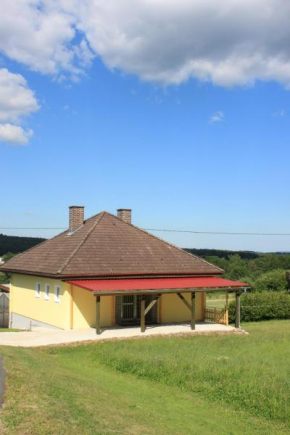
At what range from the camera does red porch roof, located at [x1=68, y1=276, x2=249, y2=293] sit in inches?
862

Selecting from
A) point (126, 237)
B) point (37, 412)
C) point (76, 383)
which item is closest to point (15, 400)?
point (37, 412)

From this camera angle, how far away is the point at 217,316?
87.0 ft

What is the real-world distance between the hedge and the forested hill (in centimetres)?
9013

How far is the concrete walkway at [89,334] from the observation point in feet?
62.9

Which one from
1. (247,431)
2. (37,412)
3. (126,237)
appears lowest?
(247,431)

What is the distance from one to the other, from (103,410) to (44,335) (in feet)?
39.3

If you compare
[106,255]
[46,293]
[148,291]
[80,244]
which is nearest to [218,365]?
[148,291]

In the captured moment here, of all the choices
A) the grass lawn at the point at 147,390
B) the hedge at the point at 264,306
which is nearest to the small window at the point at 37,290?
the grass lawn at the point at 147,390

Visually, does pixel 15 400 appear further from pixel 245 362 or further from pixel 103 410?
pixel 245 362

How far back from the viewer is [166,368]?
46.8 feet

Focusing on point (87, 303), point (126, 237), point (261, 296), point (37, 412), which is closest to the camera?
point (37, 412)

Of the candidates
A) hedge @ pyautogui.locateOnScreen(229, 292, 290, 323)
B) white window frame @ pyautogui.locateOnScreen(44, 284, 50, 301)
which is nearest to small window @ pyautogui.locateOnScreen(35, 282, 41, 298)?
white window frame @ pyautogui.locateOnScreen(44, 284, 50, 301)

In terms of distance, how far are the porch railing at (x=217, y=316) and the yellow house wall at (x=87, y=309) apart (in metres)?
5.86

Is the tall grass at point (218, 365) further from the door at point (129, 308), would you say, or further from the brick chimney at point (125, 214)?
the brick chimney at point (125, 214)
